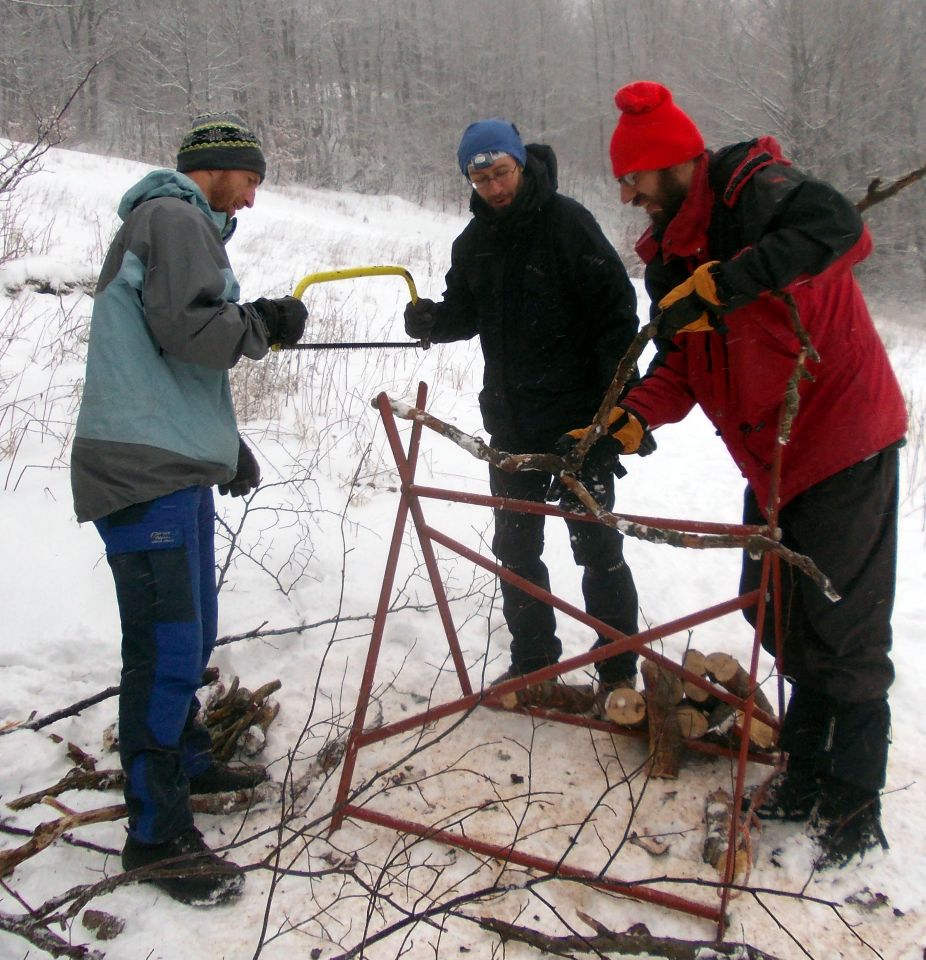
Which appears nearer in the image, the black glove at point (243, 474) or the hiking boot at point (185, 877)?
the hiking boot at point (185, 877)

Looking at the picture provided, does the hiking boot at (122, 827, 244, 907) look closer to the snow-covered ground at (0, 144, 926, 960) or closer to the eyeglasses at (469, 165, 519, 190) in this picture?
the snow-covered ground at (0, 144, 926, 960)

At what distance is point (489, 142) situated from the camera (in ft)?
7.22

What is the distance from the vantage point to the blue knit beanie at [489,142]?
7.22 feet

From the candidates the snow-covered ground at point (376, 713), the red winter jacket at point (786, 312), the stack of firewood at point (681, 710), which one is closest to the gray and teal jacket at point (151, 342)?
the snow-covered ground at point (376, 713)

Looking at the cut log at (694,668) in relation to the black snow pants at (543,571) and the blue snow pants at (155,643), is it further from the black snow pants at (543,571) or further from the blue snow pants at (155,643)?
the blue snow pants at (155,643)

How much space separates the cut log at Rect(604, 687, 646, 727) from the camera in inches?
92.2

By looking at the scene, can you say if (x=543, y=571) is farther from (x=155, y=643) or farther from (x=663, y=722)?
(x=155, y=643)

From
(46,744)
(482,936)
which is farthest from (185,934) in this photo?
(46,744)

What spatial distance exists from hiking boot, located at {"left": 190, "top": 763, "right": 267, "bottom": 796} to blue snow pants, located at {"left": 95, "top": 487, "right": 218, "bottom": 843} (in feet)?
1.00

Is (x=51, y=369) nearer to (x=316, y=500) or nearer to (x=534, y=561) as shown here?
(x=316, y=500)

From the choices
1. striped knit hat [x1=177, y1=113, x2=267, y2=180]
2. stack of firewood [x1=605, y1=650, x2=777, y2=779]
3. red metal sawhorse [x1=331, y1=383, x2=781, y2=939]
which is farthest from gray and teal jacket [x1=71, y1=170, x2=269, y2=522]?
stack of firewood [x1=605, y1=650, x2=777, y2=779]

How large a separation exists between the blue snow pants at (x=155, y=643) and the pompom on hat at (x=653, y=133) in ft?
4.66

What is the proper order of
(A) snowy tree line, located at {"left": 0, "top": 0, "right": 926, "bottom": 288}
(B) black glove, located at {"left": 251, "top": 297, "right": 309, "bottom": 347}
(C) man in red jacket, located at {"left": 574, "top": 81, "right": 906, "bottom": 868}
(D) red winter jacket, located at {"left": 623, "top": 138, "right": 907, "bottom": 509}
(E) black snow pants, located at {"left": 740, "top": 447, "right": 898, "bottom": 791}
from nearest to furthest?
1. (D) red winter jacket, located at {"left": 623, "top": 138, "right": 907, "bottom": 509}
2. (C) man in red jacket, located at {"left": 574, "top": 81, "right": 906, "bottom": 868}
3. (E) black snow pants, located at {"left": 740, "top": 447, "right": 898, "bottom": 791}
4. (B) black glove, located at {"left": 251, "top": 297, "right": 309, "bottom": 347}
5. (A) snowy tree line, located at {"left": 0, "top": 0, "right": 926, "bottom": 288}

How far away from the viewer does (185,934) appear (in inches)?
69.0
